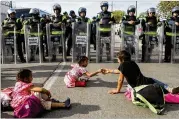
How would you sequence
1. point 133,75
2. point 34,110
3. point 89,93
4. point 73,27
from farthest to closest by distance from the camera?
point 73,27 → point 89,93 → point 133,75 → point 34,110

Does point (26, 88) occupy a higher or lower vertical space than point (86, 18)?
lower

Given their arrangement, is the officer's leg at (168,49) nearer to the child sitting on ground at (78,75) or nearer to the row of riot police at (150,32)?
the row of riot police at (150,32)

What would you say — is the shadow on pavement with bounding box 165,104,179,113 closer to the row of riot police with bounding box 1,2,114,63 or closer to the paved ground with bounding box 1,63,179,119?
the paved ground with bounding box 1,63,179,119

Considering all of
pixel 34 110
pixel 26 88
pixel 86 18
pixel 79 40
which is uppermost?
pixel 86 18

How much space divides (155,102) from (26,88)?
241 centimetres

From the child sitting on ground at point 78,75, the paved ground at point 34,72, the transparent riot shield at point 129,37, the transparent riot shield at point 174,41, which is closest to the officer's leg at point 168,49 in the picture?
the transparent riot shield at point 174,41

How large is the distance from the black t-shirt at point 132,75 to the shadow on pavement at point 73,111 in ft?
3.20

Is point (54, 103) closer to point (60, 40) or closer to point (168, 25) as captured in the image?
point (60, 40)

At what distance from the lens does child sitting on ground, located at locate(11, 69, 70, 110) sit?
594cm

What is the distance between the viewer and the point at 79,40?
12.4 metres

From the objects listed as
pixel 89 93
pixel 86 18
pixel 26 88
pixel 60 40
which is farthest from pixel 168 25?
pixel 26 88

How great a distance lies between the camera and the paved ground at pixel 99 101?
608 centimetres

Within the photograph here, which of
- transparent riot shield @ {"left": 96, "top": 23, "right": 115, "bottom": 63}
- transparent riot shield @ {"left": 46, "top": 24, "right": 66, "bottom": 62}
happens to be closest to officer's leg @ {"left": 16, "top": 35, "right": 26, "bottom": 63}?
transparent riot shield @ {"left": 46, "top": 24, "right": 66, "bottom": 62}

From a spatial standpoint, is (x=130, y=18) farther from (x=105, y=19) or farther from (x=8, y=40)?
(x=8, y=40)
